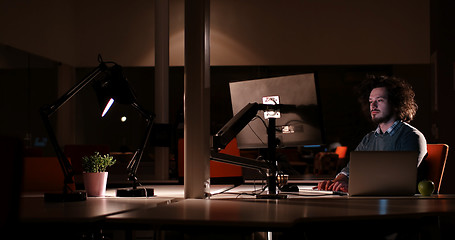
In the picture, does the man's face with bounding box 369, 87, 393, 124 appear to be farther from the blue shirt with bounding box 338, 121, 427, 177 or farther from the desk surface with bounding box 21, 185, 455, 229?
the desk surface with bounding box 21, 185, 455, 229

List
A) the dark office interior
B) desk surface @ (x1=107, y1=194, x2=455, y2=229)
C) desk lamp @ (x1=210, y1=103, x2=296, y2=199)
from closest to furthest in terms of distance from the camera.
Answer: desk surface @ (x1=107, y1=194, x2=455, y2=229), desk lamp @ (x1=210, y1=103, x2=296, y2=199), the dark office interior

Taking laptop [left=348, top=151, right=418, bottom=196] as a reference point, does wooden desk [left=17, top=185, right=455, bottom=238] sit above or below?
below

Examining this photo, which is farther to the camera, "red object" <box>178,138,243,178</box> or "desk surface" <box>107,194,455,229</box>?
"red object" <box>178,138,243,178</box>

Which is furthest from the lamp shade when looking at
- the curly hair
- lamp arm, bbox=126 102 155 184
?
the curly hair

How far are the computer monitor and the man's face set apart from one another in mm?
780

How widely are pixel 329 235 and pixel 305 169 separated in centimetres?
780

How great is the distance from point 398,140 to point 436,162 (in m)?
0.23

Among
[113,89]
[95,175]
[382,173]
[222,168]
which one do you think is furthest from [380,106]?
[95,175]

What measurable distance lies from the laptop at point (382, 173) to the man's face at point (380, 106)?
893 millimetres

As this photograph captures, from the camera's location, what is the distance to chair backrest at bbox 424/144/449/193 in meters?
2.90

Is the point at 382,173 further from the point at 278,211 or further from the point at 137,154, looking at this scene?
the point at 137,154

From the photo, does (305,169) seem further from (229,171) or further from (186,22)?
(186,22)

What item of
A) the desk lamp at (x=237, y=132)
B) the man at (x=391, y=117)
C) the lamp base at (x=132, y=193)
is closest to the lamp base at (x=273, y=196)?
the desk lamp at (x=237, y=132)

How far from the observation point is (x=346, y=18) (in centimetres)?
857
